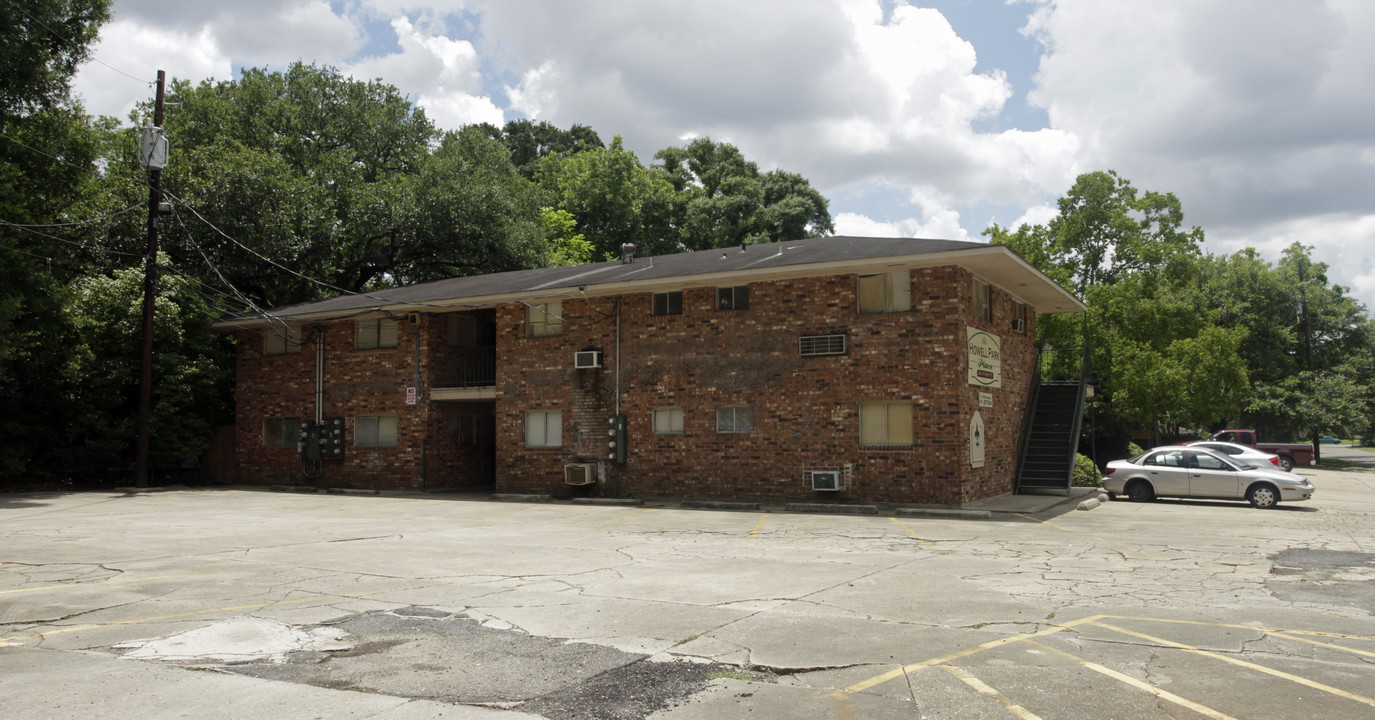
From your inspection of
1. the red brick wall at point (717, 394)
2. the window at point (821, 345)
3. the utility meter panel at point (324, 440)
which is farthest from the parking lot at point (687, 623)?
the utility meter panel at point (324, 440)

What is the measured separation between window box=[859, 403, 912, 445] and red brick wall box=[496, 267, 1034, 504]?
0.62 feet

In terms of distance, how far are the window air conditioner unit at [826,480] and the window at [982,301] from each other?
4.71 metres

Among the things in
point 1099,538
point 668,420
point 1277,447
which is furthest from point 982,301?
point 1277,447

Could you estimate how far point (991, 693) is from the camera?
555 centimetres

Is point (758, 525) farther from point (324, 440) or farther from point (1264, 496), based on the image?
point (324, 440)

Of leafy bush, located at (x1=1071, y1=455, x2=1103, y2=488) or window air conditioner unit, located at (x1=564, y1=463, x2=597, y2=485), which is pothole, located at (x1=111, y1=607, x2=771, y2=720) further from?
leafy bush, located at (x1=1071, y1=455, x2=1103, y2=488)

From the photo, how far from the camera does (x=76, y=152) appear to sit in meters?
22.2

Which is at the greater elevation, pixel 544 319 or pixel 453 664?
pixel 544 319

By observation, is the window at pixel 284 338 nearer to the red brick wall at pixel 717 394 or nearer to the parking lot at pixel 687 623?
the red brick wall at pixel 717 394

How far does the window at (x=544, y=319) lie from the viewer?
896 inches

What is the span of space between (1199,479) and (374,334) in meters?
21.7

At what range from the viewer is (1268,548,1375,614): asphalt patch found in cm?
899

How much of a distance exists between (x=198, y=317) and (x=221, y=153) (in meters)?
7.74

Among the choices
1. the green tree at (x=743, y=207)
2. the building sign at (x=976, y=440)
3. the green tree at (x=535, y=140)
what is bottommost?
the building sign at (x=976, y=440)
